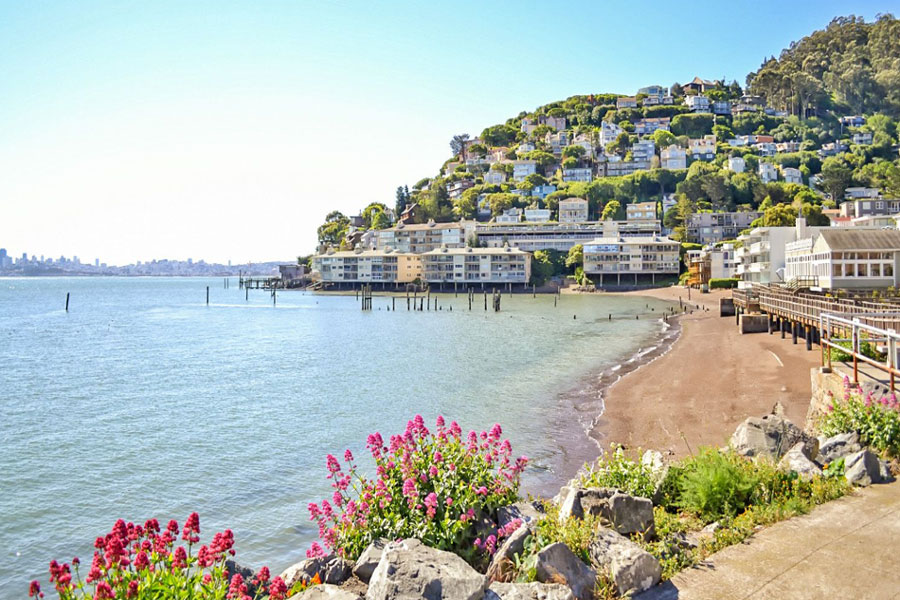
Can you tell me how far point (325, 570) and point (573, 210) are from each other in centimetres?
14065

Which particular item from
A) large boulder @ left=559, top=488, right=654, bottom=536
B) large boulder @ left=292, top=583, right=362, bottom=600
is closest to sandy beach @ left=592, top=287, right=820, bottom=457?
large boulder @ left=559, top=488, right=654, bottom=536

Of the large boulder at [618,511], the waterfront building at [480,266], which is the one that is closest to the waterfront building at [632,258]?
the waterfront building at [480,266]

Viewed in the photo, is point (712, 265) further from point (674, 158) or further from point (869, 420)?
point (869, 420)

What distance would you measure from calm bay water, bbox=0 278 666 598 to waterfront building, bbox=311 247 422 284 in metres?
72.6

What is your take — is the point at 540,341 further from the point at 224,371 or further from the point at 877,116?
the point at 877,116

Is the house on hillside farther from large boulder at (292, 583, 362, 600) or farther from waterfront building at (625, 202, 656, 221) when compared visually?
large boulder at (292, 583, 362, 600)

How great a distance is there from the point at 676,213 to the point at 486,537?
458ft

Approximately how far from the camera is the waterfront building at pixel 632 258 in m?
113

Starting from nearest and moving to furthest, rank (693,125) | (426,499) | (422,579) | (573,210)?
(422,579) < (426,499) < (573,210) < (693,125)

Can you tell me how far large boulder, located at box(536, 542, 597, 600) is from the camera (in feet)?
19.5

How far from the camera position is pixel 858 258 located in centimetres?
3950

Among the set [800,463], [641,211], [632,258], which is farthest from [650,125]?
[800,463]

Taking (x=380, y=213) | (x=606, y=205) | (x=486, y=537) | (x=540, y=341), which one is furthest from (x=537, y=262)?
(x=486, y=537)

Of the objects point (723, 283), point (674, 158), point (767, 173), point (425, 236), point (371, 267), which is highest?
point (674, 158)
